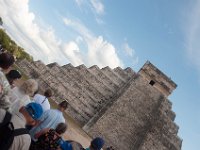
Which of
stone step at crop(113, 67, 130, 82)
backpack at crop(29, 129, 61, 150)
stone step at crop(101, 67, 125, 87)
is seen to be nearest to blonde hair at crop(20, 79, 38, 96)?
backpack at crop(29, 129, 61, 150)

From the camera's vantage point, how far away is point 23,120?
4961 mm

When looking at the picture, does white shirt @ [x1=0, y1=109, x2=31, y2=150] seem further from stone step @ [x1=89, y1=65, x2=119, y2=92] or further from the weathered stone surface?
stone step @ [x1=89, y1=65, x2=119, y2=92]

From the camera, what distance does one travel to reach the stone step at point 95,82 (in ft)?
82.0

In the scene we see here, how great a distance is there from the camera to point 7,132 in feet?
14.4

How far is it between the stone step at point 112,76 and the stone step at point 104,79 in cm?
48

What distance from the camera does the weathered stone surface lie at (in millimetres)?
22109

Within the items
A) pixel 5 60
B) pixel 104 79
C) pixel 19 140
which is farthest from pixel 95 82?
pixel 19 140

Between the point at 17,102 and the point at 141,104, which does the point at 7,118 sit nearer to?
the point at 17,102

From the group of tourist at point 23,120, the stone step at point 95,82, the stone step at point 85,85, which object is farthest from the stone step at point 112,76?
the group of tourist at point 23,120

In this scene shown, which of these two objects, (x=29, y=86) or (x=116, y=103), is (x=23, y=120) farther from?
(x=116, y=103)

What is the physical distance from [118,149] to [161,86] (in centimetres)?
786

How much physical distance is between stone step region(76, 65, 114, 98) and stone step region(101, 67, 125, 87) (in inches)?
67.4

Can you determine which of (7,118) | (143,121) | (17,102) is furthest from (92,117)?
(7,118)

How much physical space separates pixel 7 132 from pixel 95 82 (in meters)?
20.9
